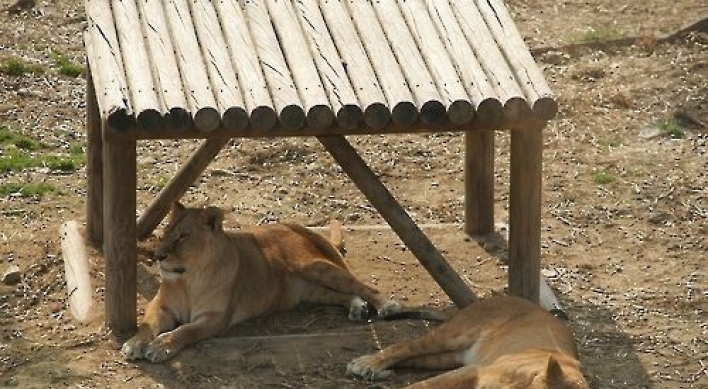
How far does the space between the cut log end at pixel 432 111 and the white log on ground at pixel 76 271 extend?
223cm

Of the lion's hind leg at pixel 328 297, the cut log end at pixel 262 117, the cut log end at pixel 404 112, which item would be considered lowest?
the lion's hind leg at pixel 328 297

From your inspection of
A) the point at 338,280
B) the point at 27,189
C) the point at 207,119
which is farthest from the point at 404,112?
the point at 27,189

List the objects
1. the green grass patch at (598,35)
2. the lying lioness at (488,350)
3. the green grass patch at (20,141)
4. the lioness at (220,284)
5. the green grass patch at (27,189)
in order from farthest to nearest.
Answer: the green grass patch at (598,35), the green grass patch at (20,141), the green grass patch at (27,189), the lioness at (220,284), the lying lioness at (488,350)

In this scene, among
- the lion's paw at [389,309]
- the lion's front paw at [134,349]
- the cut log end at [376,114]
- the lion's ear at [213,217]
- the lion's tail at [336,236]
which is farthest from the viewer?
the lion's tail at [336,236]

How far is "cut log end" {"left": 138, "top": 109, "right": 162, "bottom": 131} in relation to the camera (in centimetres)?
790

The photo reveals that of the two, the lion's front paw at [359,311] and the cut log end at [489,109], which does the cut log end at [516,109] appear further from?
the lion's front paw at [359,311]

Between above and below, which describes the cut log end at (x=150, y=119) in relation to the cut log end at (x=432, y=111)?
above

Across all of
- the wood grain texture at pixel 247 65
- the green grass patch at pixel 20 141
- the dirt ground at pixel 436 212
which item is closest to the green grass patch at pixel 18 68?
the dirt ground at pixel 436 212

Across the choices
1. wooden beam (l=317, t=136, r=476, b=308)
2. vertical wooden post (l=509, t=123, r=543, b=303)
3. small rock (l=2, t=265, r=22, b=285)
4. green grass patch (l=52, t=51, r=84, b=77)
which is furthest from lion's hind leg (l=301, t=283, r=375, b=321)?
green grass patch (l=52, t=51, r=84, b=77)

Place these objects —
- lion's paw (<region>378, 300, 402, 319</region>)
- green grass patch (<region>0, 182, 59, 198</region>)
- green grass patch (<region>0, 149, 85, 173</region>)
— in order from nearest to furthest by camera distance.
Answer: lion's paw (<region>378, 300, 402, 319</region>) → green grass patch (<region>0, 182, 59, 198</region>) → green grass patch (<region>0, 149, 85, 173</region>)

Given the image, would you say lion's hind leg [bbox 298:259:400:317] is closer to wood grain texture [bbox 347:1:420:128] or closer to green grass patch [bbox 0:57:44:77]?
wood grain texture [bbox 347:1:420:128]

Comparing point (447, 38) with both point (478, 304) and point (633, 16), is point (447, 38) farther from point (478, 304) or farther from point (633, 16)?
point (633, 16)

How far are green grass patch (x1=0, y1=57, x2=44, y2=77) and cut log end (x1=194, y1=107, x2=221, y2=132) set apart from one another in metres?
5.45

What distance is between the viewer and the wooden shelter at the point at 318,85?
809 cm
